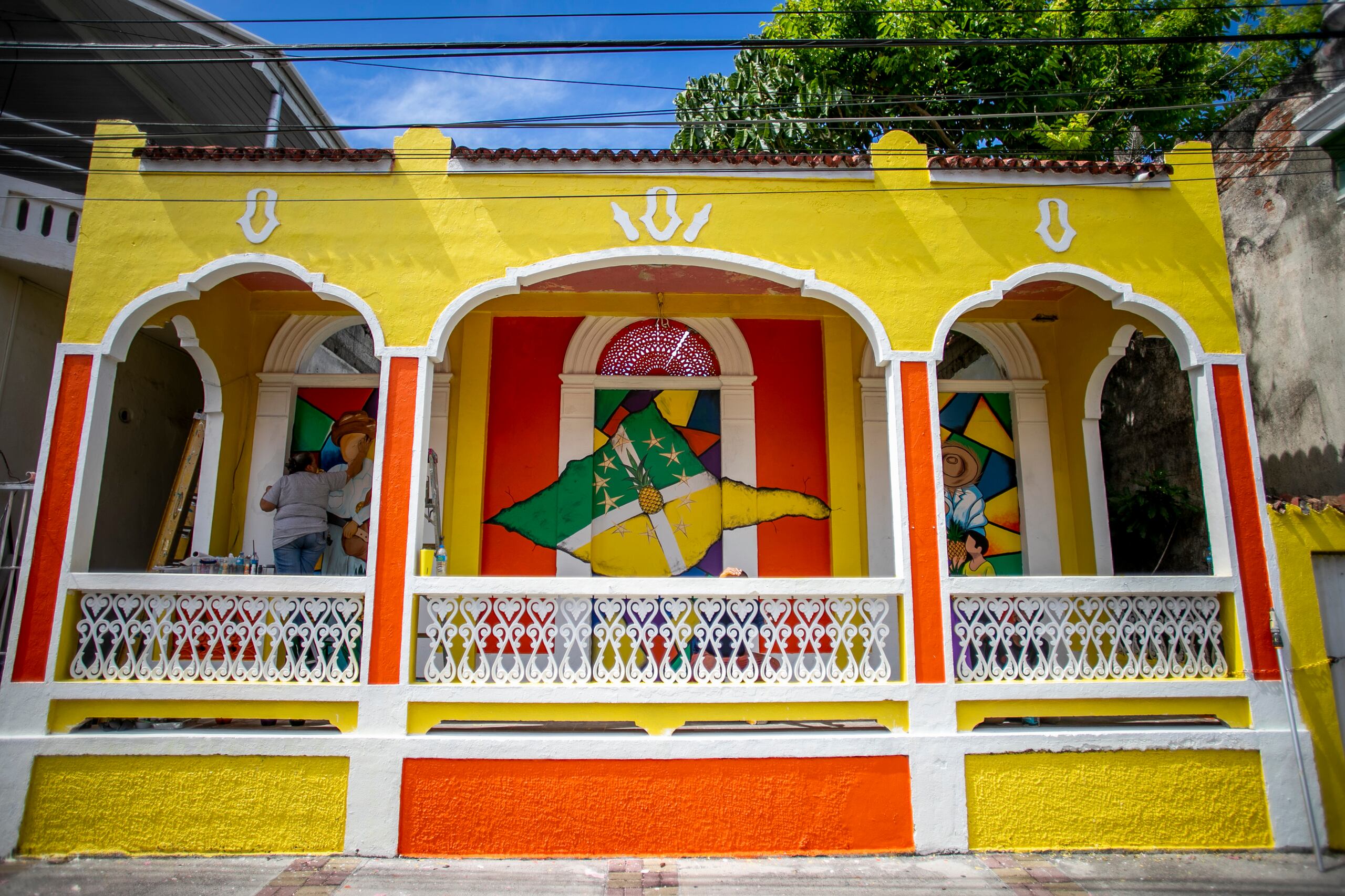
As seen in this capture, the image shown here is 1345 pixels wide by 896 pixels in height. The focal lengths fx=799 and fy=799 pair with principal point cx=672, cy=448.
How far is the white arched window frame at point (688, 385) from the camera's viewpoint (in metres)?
7.91

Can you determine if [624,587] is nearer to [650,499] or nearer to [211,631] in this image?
[650,499]

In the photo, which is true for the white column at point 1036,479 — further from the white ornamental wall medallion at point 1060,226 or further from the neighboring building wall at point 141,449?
the neighboring building wall at point 141,449

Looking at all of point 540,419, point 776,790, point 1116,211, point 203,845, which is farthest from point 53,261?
point 1116,211

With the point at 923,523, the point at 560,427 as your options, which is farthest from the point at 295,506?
the point at 923,523

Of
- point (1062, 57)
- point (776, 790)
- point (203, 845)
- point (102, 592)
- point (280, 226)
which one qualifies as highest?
point (1062, 57)

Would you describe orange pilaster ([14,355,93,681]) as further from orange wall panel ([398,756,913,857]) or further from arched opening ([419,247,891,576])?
arched opening ([419,247,891,576])

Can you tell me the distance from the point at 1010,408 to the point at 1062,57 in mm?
5789

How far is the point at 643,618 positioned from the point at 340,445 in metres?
4.23

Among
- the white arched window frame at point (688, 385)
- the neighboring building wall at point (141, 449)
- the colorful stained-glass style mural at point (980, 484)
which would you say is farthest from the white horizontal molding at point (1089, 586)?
the neighboring building wall at point (141, 449)

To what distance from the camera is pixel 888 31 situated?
10562 millimetres

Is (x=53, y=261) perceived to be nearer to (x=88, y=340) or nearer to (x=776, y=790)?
(x=88, y=340)

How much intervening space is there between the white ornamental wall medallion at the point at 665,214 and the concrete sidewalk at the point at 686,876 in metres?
4.37

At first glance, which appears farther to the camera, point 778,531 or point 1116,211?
point 778,531

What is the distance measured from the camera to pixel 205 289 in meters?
5.99
